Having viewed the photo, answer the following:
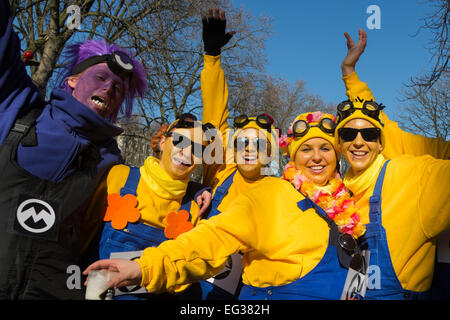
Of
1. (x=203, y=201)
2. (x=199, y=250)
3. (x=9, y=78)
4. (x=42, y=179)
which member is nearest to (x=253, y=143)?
(x=203, y=201)

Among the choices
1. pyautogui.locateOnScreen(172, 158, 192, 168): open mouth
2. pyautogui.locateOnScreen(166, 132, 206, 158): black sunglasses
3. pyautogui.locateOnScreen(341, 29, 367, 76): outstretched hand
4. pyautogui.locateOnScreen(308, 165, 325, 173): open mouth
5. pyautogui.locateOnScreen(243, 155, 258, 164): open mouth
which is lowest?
pyautogui.locateOnScreen(308, 165, 325, 173): open mouth

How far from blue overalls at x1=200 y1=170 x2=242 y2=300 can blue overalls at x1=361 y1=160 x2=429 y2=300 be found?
3.39 ft

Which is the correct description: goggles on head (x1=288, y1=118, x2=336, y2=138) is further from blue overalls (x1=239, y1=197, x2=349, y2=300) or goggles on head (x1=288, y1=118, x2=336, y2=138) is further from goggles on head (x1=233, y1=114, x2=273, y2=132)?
blue overalls (x1=239, y1=197, x2=349, y2=300)

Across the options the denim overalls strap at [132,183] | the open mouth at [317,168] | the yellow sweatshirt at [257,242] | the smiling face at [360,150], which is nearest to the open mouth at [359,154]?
the smiling face at [360,150]

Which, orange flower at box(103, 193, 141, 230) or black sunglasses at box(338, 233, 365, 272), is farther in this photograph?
orange flower at box(103, 193, 141, 230)

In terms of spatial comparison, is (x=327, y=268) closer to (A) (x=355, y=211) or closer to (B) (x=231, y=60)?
(A) (x=355, y=211)

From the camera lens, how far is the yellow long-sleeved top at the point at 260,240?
72.4 inches

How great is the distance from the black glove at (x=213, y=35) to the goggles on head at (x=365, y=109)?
154cm

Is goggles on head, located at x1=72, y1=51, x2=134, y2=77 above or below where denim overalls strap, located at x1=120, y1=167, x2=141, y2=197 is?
above

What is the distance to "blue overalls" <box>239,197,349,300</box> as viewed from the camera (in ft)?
6.52

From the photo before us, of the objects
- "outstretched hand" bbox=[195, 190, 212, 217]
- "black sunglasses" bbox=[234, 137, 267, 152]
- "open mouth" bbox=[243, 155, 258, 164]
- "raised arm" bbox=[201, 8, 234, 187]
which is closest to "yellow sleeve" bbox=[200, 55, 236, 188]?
"raised arm" bbox=[201, 8, 234, 187]

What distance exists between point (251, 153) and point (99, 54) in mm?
1457

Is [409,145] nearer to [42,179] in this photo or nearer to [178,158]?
[178,158]
